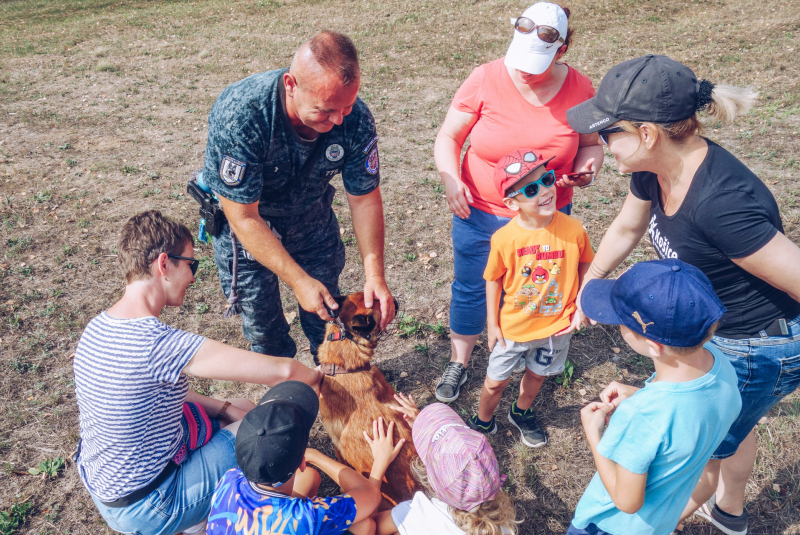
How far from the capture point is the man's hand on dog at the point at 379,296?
10.4ft

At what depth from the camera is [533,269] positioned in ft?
9.62

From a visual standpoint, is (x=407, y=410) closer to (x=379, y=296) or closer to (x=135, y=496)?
(x=379, y=296)

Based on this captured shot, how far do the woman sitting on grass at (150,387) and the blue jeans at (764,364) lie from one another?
219 centimetres

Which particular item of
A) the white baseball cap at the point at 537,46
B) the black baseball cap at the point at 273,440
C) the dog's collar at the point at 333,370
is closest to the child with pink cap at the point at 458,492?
the black baseball cap at the point at 273,440

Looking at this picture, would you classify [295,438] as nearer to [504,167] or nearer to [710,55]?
[504,167]

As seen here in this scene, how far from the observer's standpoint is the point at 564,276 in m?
2.96

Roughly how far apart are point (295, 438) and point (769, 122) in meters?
9.31

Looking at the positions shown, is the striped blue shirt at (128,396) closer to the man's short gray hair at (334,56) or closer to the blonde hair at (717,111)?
the man's short gray hair at (334,56)

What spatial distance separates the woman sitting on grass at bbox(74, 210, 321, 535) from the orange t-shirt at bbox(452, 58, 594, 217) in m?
1.78

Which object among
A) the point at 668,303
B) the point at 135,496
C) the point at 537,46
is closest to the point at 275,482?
the point at 135,496

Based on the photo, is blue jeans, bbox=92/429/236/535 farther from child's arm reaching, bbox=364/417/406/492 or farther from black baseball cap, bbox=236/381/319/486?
child's arm reaching, bbox=364/417/406/492

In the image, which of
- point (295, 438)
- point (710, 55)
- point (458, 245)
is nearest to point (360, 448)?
point (295, 438)

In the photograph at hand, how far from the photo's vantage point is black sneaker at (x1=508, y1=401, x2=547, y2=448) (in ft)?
11.9

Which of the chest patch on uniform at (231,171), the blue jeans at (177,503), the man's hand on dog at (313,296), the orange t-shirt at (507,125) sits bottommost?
the blue jeans at (177,503)
